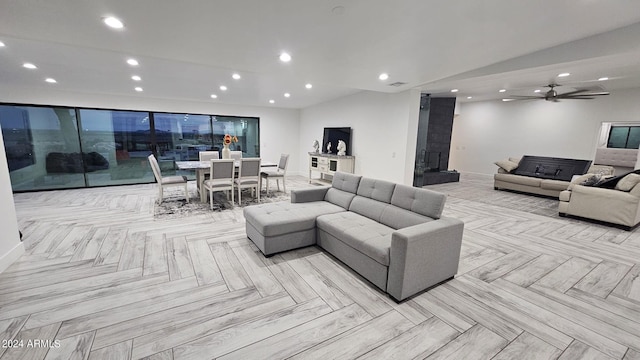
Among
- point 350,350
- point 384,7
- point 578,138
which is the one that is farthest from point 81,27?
point 578,138

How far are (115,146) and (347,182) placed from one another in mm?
6617

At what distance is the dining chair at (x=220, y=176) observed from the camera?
464 cm

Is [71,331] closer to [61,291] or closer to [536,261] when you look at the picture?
[61,291]

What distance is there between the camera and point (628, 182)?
3986 millimetres

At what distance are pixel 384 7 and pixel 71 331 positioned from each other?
3481 mm

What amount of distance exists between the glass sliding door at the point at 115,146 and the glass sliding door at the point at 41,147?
0.70ft

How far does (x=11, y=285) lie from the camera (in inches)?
89.1

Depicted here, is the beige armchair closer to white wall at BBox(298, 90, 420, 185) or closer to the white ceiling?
the white ceiling

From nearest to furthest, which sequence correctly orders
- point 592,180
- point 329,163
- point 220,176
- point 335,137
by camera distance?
A: point 592,180, point 220,176, point 329,163, point 335,137

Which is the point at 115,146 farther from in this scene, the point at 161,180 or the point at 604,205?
the point at 604,205

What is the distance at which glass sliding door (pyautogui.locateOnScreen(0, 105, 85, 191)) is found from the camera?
5.50 m

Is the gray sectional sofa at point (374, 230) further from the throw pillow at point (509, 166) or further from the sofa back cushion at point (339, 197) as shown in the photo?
the throw pillow at point (509, 166)

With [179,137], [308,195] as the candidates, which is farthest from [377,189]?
[179,137]

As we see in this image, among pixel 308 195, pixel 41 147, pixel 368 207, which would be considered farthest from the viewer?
pixel 41 147
